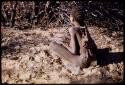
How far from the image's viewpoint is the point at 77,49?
165 inches

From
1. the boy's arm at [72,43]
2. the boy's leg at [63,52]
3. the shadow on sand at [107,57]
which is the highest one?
the boy's arm at [72,43]

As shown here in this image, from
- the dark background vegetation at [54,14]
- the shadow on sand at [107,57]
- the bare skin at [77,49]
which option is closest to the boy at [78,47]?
the bare skin at [77,49]

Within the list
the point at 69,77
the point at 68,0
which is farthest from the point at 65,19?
the point at 69,77

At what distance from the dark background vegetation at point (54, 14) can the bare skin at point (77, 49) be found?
111 cm

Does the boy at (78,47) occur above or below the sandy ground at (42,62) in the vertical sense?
above

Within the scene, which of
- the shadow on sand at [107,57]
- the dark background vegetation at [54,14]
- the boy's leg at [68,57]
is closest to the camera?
the boy's leg at [68,57]

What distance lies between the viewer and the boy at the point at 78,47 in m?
4.04

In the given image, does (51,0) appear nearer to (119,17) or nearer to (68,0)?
(68,0)

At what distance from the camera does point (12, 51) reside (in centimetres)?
461

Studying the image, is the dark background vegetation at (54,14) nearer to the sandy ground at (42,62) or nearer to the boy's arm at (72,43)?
the sandy ground at (42,62)

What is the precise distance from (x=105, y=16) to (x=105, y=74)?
1613 millimetres

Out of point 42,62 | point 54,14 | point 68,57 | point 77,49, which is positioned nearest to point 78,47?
point 77,49

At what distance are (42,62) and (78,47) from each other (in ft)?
1.92

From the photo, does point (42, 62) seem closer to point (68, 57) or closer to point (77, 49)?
point (68, 57)
